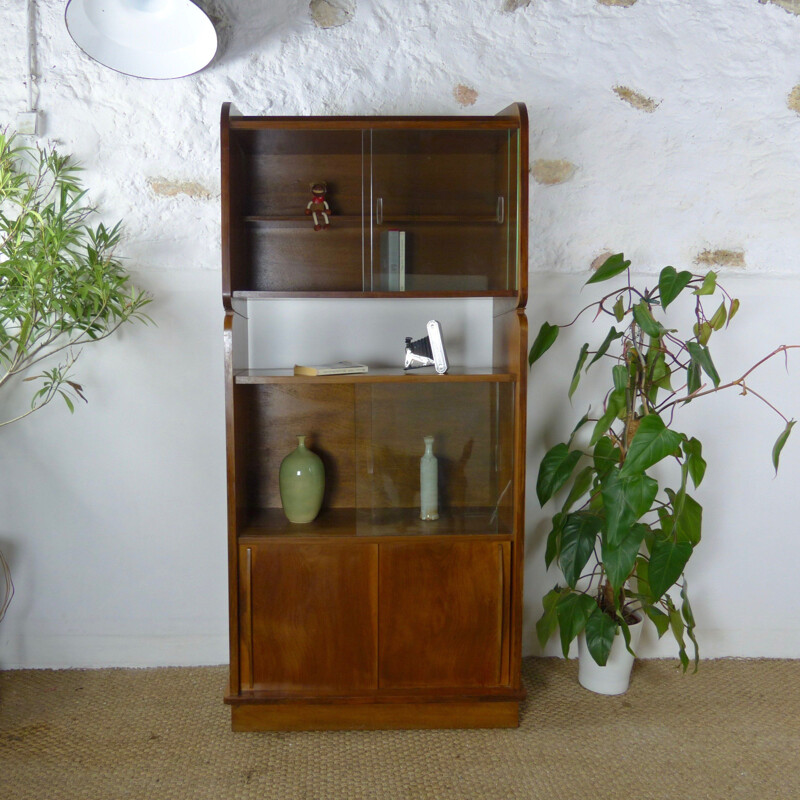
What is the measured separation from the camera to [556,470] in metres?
2.29

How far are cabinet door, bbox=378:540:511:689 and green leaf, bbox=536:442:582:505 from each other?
233mm

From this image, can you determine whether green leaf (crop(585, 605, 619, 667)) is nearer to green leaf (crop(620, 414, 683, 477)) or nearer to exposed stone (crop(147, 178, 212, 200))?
green leaf (crop(620, 414, 683, 477))

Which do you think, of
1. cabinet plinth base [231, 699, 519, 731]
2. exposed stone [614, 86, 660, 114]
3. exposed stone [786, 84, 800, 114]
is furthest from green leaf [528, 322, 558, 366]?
exposed stone [786, 84, 800, 114]

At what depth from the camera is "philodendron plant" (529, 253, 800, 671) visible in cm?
205

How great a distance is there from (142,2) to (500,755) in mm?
2441

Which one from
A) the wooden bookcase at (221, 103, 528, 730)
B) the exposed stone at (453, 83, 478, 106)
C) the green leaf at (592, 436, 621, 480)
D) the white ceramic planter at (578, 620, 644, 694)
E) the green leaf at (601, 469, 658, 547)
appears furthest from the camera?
the exposed stone at (453, 83, 478, 106)

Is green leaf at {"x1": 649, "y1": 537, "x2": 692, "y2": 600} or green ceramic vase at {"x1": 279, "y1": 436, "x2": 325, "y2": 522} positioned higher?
green ceramic vase at {"x1": 279, "y1": 436, "x2": 325, "y2": 522}

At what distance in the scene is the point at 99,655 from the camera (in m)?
2.55

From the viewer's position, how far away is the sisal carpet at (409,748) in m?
1.90

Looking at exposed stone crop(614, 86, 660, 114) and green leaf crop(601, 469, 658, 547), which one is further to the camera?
exposed stone crop(614, 86, 660, 114)

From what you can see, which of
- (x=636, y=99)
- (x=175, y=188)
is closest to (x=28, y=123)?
(x=175, y=188)

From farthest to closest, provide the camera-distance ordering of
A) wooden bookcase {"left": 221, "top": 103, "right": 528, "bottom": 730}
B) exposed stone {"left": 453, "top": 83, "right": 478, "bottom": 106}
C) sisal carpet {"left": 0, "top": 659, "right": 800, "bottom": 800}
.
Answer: exposed stone {"left": 453, "top": 83, "right": 478, "bottom": 106} → wooden bookcase {"left": 221, "top": 103, "right": 528, "bottom": 730} → sisal carpet {"left": 0, "top": 659, "right": 800, "bottom": 800}

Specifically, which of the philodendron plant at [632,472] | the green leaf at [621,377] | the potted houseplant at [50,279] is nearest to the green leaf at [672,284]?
the philodendron plant at [632,472]

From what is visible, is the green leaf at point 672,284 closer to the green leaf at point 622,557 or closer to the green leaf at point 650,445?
the green leaf at point 650,445
